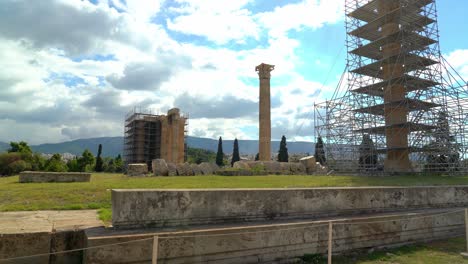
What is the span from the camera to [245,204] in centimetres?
685

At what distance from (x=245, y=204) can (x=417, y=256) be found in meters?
3.69

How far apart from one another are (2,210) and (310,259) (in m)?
6.66

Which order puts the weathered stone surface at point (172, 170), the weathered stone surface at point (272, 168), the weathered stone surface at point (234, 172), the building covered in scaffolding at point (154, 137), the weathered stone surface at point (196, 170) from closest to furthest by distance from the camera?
the weathered stone surface at point (234, 172) → the weathered stone surface at point (172, 170) → the weathered stone surface at point (196, 170) → the weathered stone surface at point (272, 168) → the building covered in scaffolding at point (154, 137)

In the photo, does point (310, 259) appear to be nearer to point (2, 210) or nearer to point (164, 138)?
point (2, 210)

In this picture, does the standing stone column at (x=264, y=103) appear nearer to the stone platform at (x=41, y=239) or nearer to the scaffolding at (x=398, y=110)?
the scaffolding at (x=398, y=110)

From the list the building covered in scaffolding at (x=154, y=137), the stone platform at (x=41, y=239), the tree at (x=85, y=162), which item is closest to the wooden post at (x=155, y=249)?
the stone platform at (x=41, y=239)

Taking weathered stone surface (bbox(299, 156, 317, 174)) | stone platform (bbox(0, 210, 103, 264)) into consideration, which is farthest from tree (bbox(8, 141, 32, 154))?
stone platform (bbox(0, 210, 103, 264))

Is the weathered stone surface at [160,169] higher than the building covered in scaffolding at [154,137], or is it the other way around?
the building covered in scaffolding at [154,137]

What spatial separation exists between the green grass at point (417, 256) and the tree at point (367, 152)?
24.5 metres

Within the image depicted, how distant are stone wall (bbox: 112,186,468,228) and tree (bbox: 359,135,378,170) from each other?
2348cm

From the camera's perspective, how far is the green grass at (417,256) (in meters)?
6.81

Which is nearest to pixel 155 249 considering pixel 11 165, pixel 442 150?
pixel 442 150

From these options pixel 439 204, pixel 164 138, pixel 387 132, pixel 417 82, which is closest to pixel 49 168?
pixel 164 138

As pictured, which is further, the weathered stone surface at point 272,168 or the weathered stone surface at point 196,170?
the weathered stone surface at point 272,168
